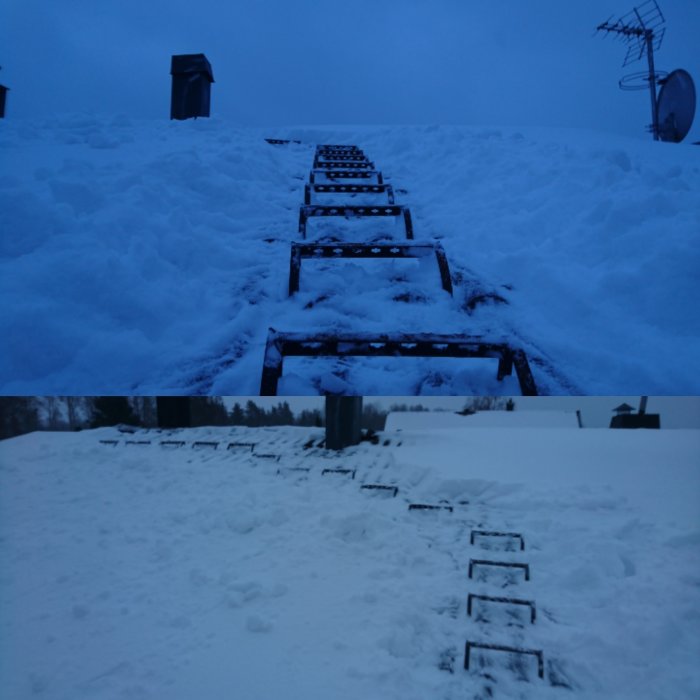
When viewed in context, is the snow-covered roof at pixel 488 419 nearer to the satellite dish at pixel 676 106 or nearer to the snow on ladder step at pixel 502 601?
the snow on ladder step at pixel 502 601

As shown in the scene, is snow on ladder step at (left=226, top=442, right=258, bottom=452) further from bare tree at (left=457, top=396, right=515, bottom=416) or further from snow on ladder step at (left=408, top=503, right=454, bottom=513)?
bare tree at (left=457, top=396, right=515, bottom=416)

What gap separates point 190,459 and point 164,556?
1.75m

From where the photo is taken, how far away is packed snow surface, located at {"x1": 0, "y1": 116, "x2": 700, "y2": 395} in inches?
55.6

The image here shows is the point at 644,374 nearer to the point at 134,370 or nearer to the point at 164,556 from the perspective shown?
the point at 134,370

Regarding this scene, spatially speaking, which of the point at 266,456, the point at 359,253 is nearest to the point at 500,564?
the point at 359,253

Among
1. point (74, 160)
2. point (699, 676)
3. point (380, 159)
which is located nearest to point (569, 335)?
point (699, 676)

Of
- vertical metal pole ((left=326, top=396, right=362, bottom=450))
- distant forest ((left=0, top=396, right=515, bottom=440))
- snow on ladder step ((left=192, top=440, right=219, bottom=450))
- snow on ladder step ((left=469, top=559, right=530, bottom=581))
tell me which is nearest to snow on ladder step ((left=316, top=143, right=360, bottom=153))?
distant forest ((left=0, top=396, right=515, bottom=440))

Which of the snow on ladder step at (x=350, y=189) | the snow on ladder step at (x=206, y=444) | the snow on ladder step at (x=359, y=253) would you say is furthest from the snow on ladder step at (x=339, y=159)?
the snow on ladder step at (x=206, y=444)

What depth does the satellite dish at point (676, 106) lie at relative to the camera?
1.68 m

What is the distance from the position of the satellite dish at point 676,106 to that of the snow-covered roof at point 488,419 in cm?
104

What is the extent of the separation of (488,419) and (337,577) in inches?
59.8

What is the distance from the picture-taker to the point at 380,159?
3.06 m

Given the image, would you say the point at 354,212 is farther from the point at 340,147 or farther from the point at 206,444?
the point at 206,444

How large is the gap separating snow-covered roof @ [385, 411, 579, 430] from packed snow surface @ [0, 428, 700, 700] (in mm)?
363
